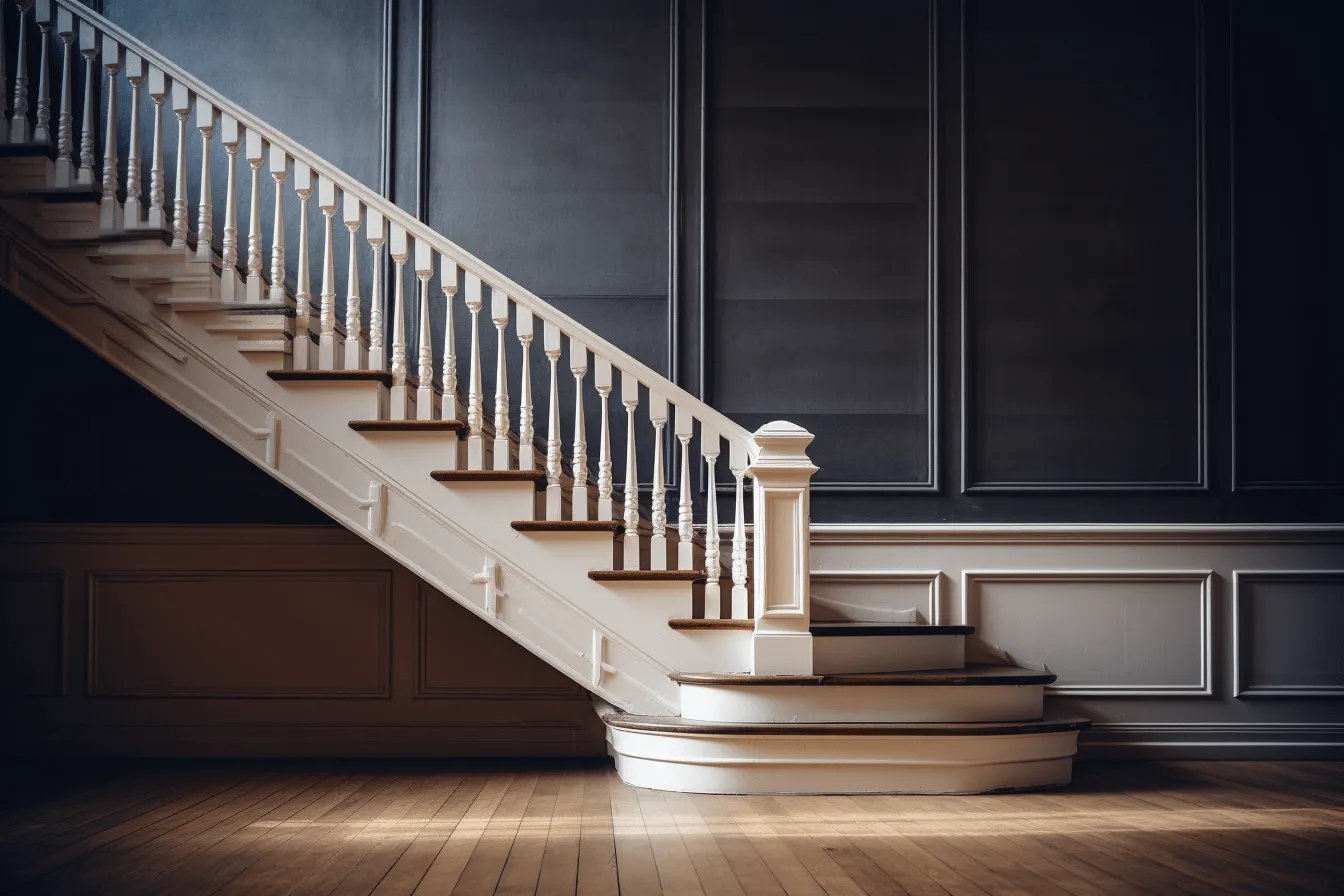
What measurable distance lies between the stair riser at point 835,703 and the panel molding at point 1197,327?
1219 mm

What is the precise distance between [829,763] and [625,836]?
81cm

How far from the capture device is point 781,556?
3705 millimetres

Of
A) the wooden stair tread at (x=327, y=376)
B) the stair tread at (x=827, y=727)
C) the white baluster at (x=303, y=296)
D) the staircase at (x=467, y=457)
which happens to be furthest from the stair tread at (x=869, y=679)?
the white baluster at (x=303, y=296)

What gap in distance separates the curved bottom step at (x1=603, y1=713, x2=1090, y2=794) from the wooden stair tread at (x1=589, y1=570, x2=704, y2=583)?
0.45m

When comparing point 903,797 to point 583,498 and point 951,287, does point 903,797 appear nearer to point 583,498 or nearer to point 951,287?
point 583,498

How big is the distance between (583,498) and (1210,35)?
319cm

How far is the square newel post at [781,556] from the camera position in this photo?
369 cm

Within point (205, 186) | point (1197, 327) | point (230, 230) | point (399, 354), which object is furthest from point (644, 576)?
point (1197, 327)

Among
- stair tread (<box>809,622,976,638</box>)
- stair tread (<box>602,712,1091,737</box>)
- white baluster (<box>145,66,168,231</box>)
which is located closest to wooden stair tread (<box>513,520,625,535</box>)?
stair tread (<box>602,712,1091,737</box>)

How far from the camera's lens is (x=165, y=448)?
4664 millimetres

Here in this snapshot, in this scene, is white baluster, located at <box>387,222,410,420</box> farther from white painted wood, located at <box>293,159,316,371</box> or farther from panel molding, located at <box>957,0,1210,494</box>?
panel molding, located at <box>957,0,1210,494</box>

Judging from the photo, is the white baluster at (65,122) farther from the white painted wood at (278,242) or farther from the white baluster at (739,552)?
the white baluster at (739,552)

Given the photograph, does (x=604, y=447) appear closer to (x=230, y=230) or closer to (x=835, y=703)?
(x=835, y=703)

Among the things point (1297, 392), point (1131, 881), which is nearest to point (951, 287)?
point (1297, 392)
